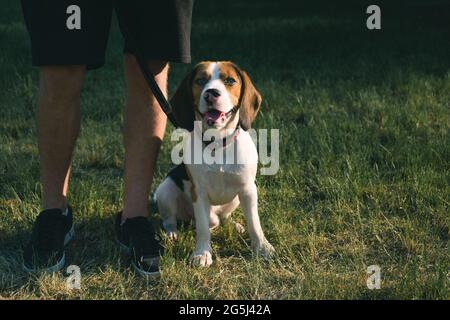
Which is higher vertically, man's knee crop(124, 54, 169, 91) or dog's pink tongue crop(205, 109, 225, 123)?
man's knee crop(124, 54, 169, 91)

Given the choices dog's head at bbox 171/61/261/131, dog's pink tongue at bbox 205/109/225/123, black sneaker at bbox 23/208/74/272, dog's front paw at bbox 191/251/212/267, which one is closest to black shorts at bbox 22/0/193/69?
dog's head at bbox 171/61/261/131

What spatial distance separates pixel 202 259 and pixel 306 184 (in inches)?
47.4

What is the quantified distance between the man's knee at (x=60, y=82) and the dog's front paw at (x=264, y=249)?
114cm

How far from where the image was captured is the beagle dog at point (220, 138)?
3.23m

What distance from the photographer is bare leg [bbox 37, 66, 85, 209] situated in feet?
10.5

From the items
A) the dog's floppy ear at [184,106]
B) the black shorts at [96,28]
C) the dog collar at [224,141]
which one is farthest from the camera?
the dog's floppy ear at [184,106]

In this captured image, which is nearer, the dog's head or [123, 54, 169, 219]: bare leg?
the dog's head

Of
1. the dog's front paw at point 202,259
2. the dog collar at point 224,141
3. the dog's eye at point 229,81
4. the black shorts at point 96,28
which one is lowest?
the dog's front paw at point 202,259

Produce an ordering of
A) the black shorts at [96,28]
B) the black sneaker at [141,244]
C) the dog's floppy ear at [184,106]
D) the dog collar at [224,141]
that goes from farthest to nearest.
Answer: the dog's floppy ear at [184,106]
the dog collar at [224,141]
the black sneaker at [141,244]
the black shorts at [96,28]

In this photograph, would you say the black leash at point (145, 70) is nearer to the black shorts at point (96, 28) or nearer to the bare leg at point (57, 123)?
the black shorts at point (96, 28)

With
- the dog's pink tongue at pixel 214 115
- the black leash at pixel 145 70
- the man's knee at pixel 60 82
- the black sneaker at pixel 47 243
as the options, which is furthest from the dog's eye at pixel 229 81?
the black sneaker at pixel 47 243

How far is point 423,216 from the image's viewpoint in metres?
3.75

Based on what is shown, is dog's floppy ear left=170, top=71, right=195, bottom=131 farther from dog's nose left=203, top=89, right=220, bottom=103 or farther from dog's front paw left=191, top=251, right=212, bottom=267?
dog's front paw left=191, top=251, right=212, bottom=267

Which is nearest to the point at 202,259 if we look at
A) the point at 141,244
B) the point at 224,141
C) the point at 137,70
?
the point at 141,244
